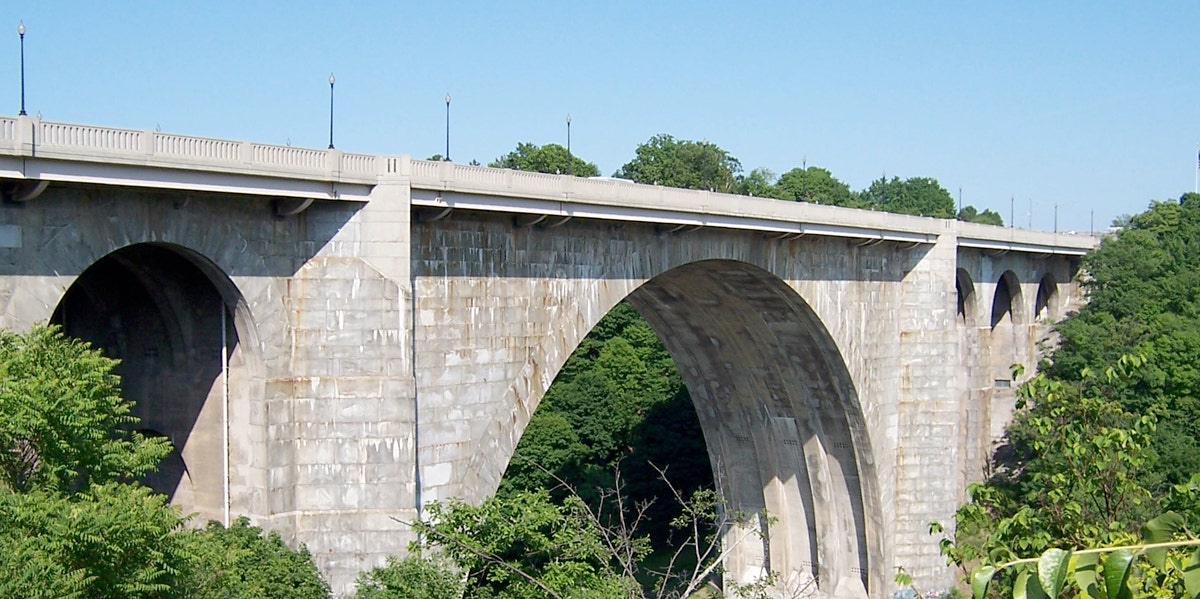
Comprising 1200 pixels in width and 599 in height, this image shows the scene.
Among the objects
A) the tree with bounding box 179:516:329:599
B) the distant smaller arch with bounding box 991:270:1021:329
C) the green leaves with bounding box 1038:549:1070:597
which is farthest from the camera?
the distant smaller arch with bounding box 991:270:1021:329

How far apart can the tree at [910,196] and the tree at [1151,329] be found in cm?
9144

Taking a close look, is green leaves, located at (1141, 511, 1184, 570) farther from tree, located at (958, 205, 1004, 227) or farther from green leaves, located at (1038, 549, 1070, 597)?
tree, located at (958, 205, 1004, 227)

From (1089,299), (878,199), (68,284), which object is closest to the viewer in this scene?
(68,284)

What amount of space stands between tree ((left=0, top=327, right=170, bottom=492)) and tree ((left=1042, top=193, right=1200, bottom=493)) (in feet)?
130

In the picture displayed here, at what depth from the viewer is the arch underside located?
1607 inches

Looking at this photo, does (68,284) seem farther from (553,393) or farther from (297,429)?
(553,393)

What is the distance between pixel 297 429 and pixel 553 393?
43.0m

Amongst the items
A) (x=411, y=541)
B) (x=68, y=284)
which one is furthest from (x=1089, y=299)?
(x=68, y=284)

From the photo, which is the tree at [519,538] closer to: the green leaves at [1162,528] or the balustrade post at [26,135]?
the balustrade post at [26,135]

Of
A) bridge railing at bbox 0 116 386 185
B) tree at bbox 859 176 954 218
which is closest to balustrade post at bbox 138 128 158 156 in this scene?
bridge railing at bbox 0 116 386 185

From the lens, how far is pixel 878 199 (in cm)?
16825

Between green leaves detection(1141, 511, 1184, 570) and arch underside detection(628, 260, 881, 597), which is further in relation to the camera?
arch underside detection(628, 260, 881, 597)

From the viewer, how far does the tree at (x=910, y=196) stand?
156 meters

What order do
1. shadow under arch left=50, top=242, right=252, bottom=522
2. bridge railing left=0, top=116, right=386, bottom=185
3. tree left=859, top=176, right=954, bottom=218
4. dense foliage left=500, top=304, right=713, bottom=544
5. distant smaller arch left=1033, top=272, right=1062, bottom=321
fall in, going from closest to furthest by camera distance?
bridge railing left=0, top=116, right=386, bottom=185, shadow under arch left=50, top=242, right=252, bottom=522, dense foliage left=500, top=304, right=713, bottom=544, distant smaller arch left=1033, top=272, right=1062, bottom=321, tree left=859, top=176, right=954, bottom=218
